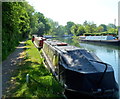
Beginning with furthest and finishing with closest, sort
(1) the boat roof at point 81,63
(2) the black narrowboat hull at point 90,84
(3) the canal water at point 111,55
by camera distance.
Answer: (3) the canal water at point 111,55
(1) the boat roof at point 81,63
(2) the black narrowboat hull at point 90,84

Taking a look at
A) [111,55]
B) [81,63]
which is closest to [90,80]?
[81,63]

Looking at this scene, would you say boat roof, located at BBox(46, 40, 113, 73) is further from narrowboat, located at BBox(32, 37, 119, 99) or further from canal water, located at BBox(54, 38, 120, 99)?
canal water, located at BBox(54, 38, 120, 99)

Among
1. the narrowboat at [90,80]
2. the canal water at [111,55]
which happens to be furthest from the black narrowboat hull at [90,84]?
the canal water at [111,55]

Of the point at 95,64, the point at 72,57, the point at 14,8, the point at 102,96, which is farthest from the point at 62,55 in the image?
the point at 14,8

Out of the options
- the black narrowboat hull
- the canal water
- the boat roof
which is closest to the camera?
the black narrowboat hull

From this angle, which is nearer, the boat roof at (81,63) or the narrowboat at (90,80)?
the narrowboat at (90,80)

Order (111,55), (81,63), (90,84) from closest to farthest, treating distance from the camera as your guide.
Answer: (90,84), (81,63), (111,55)

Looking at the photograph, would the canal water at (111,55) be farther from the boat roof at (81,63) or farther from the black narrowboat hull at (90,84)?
the black narrowboat hull at (90,84)

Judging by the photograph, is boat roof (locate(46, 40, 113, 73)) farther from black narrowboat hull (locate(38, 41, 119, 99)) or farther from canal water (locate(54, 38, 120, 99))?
canal water (locate(54, 38, 120, 99))

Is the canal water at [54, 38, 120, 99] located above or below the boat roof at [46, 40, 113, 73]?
below

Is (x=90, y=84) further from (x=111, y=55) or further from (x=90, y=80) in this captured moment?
(x=111, y=55)

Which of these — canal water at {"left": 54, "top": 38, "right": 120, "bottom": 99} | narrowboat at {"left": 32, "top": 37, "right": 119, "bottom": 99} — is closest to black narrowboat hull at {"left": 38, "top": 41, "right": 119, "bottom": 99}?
narrowboat at {"left": 32, "top": 37, "right": 119, "bottom": 99}

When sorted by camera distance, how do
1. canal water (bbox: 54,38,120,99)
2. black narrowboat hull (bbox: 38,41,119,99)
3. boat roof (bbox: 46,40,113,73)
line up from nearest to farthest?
black narrowboat hull (bbox: 38,41,119,99), boat roof (bbox: 46,40,113,73), canal water (bbox: 54,38,120,99)

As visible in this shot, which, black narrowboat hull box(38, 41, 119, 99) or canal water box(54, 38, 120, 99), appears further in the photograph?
canal water box(54, 38, 120, 99)
